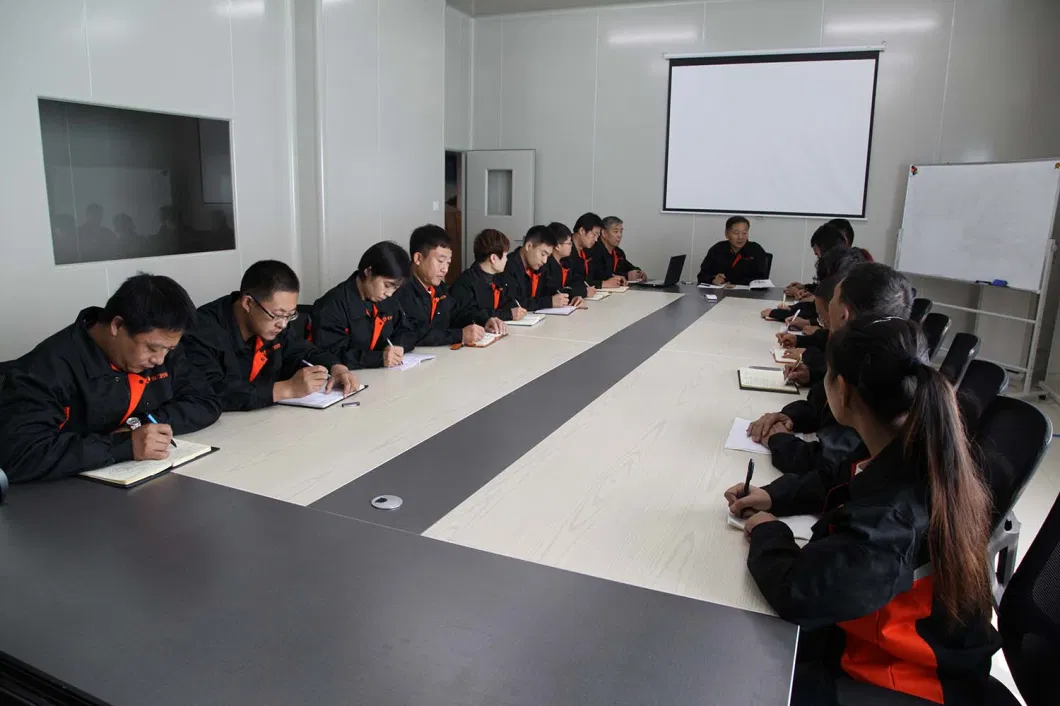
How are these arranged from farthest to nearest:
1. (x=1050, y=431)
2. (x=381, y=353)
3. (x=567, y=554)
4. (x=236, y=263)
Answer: (x=236, y=263) → (x=381, y=353) → (x=567, y=554) → (x=1050, y=431)

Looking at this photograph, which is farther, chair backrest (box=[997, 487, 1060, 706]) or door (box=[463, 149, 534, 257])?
door (box=[463, 149, 534, 257])

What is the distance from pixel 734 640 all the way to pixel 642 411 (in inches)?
48.3

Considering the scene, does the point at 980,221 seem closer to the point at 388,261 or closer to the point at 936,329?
the point at 936,329

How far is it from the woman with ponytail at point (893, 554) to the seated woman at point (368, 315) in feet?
6.05

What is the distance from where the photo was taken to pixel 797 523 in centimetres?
149

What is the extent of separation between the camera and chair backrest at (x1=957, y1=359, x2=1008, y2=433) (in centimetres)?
156

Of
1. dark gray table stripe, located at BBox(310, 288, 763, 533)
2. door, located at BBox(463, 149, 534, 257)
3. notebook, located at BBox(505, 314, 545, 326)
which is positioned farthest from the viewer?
door, located at BBox(463, 149, 534, 257)

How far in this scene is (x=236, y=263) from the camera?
15.1 ft

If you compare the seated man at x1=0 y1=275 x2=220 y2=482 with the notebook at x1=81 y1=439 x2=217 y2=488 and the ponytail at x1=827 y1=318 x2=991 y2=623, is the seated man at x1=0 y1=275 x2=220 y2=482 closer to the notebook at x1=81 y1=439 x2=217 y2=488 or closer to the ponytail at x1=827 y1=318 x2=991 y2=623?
the notebook at x1=81 y1=439 x2=217 y2=488

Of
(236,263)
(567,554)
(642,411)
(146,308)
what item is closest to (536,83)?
(236,263)

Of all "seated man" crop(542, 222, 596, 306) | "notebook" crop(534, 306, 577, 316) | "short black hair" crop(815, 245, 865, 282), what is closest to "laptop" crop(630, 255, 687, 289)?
"seated man" crop(542, 222, 596, 306)

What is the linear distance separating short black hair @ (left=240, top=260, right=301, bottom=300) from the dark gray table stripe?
0.75 m

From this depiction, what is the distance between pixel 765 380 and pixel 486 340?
1.23m

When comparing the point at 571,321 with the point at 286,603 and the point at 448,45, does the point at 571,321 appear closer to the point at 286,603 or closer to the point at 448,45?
the point at 286,603
